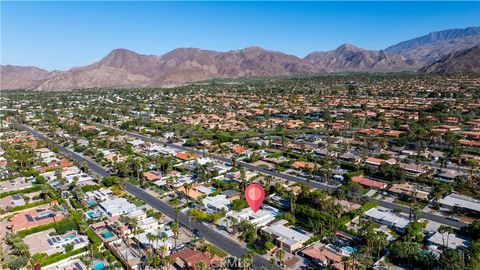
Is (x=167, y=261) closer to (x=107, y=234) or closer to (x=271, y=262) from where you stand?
(x=271, y=262)

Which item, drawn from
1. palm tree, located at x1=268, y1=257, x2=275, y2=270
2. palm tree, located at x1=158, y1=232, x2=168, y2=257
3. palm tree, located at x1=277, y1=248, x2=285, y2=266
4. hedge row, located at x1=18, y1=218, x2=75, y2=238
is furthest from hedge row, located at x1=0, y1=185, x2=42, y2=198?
palm tree, located at x1=277, y1=248, x2=285, y2=266

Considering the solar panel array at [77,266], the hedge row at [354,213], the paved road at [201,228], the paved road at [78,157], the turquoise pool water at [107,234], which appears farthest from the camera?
the paved road at [78,157]

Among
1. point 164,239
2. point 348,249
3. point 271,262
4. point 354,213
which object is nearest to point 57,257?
point 164,239

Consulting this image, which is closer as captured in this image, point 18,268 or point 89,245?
point 18,268

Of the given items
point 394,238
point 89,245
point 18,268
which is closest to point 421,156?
point 394,238

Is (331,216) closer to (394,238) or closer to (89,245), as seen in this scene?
Result: (394,238)

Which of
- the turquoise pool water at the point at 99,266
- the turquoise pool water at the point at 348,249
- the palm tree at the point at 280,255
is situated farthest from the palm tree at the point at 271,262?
the turquoise pool water at the point at 99,266

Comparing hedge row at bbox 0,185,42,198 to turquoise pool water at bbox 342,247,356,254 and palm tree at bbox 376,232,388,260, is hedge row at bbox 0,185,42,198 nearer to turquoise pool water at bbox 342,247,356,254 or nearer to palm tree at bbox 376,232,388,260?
turquoise pool water at bbox 342,247,356,254

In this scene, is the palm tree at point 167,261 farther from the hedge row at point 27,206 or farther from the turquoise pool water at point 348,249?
the hedge row at point 27,206

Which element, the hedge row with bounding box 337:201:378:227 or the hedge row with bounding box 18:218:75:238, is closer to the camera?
the hedge row with bounding box 337:201:378:227

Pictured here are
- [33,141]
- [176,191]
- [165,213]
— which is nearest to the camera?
[165,213]

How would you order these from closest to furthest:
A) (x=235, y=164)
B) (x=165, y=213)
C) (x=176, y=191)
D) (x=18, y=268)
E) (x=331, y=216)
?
(x=18, y=268), (x=331, y=216), (x=165, y=213), (x=176, y=191), (x=235, y=164)
